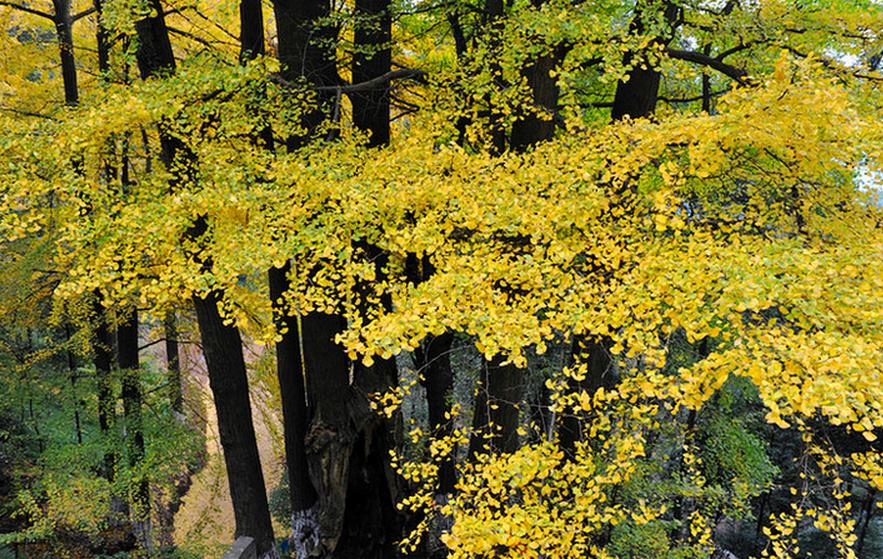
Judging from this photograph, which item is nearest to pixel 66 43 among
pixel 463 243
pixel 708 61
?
pixel 463 243

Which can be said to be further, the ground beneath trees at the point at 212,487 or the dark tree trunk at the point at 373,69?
the ground beneath trees at the point at 212,487

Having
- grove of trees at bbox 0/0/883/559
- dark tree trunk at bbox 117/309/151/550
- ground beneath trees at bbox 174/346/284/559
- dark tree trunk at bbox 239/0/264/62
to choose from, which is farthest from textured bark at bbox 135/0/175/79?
ground beneath trees at bbox 174/346/284/559

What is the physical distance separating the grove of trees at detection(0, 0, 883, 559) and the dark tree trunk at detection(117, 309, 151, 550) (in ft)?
0.17

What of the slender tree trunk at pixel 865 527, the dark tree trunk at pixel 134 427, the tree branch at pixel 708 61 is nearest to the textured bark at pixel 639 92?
the tree branch at pixel 708 61

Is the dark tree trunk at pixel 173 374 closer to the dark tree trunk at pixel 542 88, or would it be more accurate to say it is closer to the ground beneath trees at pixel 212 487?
the ground beneath trees at pixel 212 487

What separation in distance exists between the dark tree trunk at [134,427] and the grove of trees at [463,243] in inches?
2.0

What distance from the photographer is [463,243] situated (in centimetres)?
413

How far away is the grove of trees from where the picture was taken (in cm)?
323

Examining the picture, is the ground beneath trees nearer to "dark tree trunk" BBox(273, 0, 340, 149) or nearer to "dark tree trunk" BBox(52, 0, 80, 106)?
"dark tree trunk" BBox(52, 0, 80, 106)

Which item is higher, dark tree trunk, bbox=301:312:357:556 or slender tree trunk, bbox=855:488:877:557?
dark tree trunk, bbox=301:312:357:556

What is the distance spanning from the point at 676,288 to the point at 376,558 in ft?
18.1

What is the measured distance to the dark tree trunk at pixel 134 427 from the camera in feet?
25.6

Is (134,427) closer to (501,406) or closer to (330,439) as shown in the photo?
(330,439)

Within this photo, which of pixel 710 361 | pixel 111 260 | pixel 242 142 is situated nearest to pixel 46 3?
pixel 242 142
